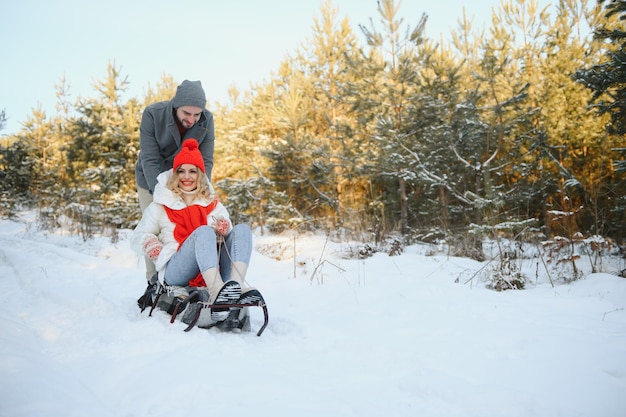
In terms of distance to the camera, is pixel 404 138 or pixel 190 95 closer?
pixel 190 95

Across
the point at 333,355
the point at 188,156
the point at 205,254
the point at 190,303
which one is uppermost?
the point at 188,156

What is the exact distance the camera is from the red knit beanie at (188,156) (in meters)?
2.82

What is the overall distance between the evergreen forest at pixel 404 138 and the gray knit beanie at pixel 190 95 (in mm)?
4692

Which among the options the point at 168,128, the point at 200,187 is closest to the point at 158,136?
the point at 168,128

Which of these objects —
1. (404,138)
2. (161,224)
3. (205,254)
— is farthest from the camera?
(404,138)

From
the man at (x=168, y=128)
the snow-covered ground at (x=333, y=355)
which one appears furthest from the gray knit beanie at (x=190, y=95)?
the snow-covered ground at (x=333, y=355)

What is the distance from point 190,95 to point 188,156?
52 centimetres

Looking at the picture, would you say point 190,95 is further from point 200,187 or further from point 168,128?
point 200,187

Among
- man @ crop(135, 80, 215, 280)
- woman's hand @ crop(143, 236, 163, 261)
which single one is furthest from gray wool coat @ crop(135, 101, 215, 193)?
woman's hand @ crop(143, 236, 163, 261)

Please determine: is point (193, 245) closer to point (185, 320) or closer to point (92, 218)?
point (185, 320)

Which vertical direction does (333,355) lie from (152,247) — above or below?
below

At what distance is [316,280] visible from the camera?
13.8 ft

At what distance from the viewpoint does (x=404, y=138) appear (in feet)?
30.5

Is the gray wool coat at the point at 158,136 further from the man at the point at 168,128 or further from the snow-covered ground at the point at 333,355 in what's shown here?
the snow-covered ground at the point at 333,355
